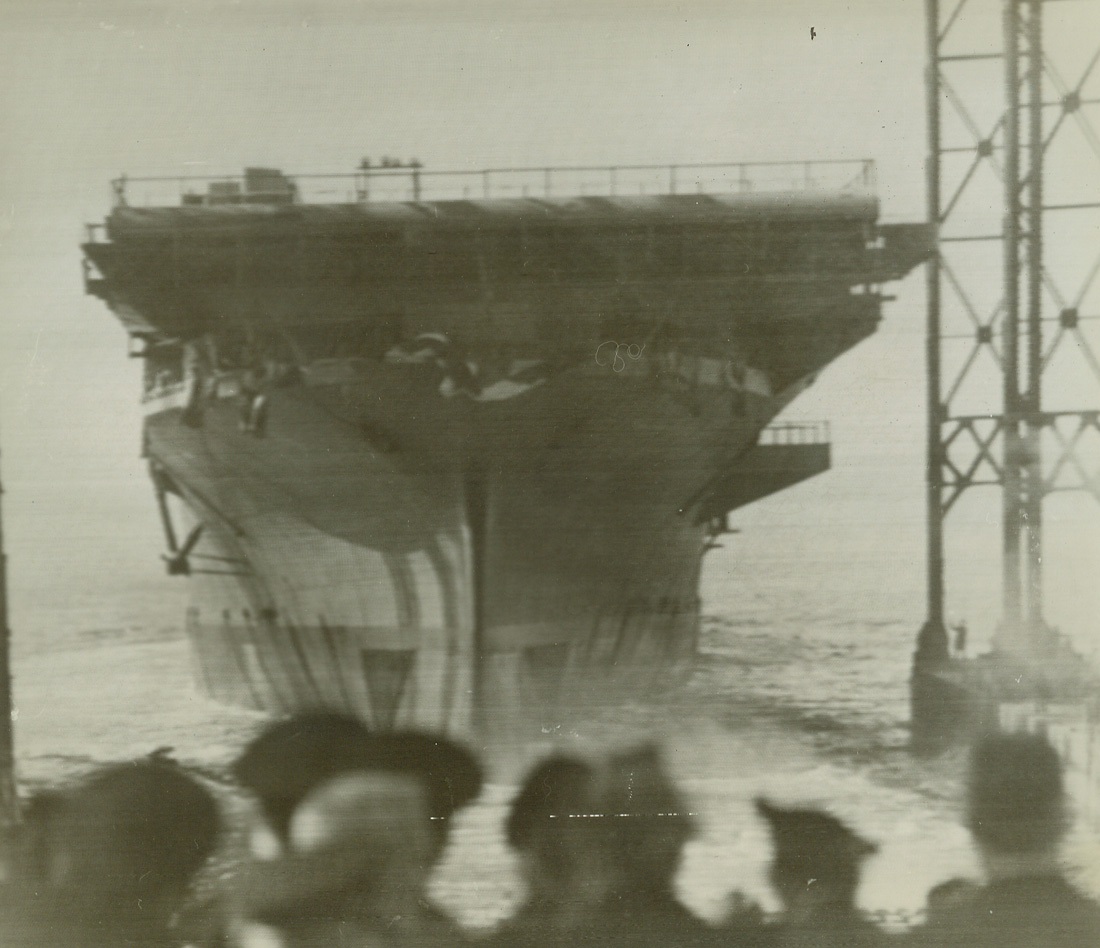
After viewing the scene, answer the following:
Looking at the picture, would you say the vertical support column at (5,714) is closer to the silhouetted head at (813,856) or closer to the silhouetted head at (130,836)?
the silhouetted head at (130,836)

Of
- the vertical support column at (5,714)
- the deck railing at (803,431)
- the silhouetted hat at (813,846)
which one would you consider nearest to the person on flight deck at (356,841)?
the vertical support column at (5,714)

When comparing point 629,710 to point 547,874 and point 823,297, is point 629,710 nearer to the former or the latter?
point 547,874

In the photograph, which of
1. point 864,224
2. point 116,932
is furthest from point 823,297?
point 116,932

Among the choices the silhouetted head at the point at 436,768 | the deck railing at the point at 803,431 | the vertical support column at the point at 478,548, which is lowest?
the silhouetted head at the point at 436,768

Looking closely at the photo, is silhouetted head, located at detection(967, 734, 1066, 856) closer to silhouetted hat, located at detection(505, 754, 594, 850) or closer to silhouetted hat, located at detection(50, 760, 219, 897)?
silhouetted hat, located at detection(505, 754, 594, 850)

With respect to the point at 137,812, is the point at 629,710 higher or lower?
higher

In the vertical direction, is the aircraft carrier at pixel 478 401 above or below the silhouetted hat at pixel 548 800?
above
